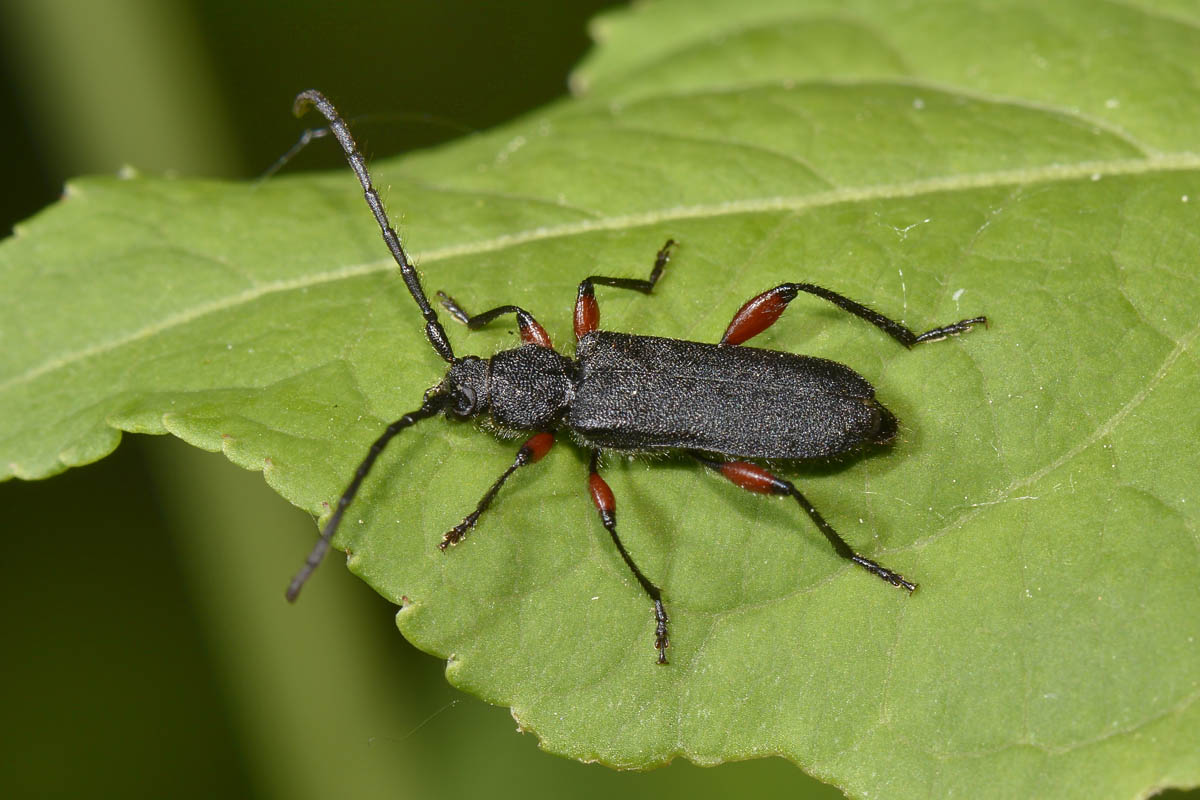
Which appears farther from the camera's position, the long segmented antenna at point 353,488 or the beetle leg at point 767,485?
the beetle leg at point 767,485

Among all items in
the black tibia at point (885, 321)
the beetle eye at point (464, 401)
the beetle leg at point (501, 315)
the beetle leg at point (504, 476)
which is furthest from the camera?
the beetle leg at point (501, 315)

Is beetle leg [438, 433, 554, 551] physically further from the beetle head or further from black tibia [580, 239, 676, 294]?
black tibia [580, 239, 676, 294]

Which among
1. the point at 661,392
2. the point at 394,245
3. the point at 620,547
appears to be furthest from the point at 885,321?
the point at 394,245

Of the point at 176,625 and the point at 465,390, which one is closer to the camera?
the point at 465,390

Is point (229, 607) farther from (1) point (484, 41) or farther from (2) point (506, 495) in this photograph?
(1) point (484, 41)

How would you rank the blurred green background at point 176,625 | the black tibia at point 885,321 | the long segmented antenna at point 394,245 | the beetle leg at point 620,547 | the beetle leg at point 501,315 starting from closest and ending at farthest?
the beetle leg at point 620,547 < the black tibia at point 885,321 < the long segmented antenna at point 394,245 < the beetle leg at point 501,315 < the blurred green background at point 176,625

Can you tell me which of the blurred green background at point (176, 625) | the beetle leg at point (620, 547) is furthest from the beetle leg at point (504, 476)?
the blurred green background at point (176, 625)

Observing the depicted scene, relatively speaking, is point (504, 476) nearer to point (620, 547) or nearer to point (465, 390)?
point (465, 390)

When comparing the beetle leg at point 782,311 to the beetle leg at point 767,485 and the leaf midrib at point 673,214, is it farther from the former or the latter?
the beetle leg at point 767,485
